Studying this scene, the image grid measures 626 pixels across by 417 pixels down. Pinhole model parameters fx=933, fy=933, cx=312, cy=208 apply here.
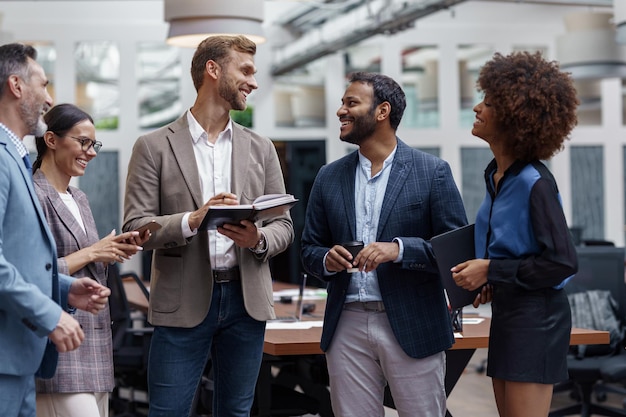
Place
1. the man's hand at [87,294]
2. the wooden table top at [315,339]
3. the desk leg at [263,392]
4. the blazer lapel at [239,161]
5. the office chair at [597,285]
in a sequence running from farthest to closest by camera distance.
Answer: the office chair at [597,285], the desk leg at [263,392], the wooden table top at [315,339], the blazer lapel at [239,161], the man's hand at [87,294]

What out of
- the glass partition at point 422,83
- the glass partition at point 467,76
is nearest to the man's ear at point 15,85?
the glass partition at point 422,83

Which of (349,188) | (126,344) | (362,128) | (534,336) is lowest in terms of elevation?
(126,344)

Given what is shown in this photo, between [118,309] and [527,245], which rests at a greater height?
[527,245]

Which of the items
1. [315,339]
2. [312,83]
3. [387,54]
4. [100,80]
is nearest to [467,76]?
[387,54]

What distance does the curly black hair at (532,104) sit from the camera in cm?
278

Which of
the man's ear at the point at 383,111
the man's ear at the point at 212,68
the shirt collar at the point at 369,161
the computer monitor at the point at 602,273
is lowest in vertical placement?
the computer monitor at the point at 602,273

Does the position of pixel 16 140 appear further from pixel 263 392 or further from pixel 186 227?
pixel 263 392

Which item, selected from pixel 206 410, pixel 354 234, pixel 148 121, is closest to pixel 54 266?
pixel 354 234

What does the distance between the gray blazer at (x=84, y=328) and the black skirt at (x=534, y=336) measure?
1.28 m

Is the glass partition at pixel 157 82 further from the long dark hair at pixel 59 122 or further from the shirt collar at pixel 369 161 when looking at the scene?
the shirt collar at pixel 369 161

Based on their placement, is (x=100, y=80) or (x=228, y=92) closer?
(x=228, y=92)

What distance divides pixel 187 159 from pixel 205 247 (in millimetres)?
313

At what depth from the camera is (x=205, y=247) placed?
3186 mm

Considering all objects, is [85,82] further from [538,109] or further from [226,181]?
[538,109]
